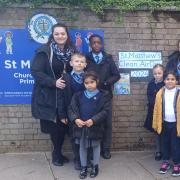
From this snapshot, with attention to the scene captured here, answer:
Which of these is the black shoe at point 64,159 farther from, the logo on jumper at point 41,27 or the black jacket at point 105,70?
the logo on jumper at point 41,27

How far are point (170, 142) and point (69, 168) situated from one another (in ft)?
4.56

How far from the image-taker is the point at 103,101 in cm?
555

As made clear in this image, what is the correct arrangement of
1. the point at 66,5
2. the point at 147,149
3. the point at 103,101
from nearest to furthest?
the point at 103,101, the point at 66,5, the point at 147,149

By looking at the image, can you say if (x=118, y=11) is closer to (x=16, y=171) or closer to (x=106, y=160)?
(x=106, y=160)

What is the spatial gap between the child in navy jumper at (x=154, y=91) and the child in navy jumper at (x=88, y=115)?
0.88 meters

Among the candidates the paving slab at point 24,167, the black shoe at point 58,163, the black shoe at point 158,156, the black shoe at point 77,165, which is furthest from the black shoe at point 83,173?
the black shoe at point 158,156

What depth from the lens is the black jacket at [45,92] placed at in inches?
224

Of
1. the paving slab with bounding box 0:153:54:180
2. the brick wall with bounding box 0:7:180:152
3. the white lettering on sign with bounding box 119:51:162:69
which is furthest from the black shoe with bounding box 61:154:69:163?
the white lettering on sign with bounding box 119:51:162:69

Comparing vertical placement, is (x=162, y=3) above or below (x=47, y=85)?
above

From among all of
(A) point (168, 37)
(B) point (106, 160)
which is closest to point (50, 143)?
(B) point (106, 160)

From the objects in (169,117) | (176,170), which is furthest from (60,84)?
(176,170)

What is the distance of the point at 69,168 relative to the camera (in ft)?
19.5

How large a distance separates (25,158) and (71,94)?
1334 millimetres

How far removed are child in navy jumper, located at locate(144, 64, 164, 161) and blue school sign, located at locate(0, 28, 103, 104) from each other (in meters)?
1.10
